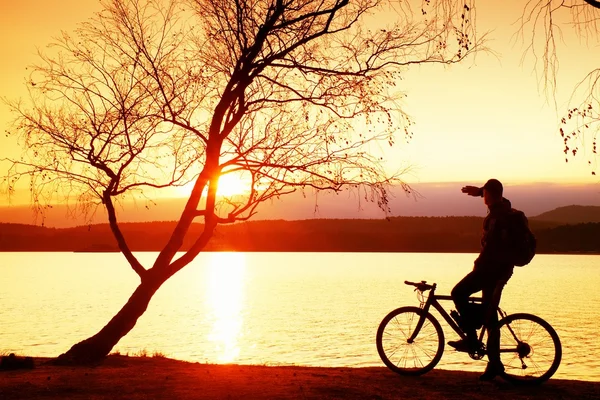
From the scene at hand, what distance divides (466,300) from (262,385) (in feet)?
9.93

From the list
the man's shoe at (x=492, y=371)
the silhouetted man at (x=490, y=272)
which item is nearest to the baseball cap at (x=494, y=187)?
the silhouetted man at (x=490, y=272)

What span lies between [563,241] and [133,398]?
20044 cm

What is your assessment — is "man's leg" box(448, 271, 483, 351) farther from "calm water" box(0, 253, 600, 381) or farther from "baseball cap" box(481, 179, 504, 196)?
"calm water" box(0, 253, 600, 381)

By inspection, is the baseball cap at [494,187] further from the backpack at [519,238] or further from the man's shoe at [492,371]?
the man's shoe at [492,371]

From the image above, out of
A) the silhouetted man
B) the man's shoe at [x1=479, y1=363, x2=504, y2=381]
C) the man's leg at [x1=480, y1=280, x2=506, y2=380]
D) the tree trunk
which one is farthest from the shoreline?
the tree trunk

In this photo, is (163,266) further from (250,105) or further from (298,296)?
(298,296)

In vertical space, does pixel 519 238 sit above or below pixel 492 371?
above

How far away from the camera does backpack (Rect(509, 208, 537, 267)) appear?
9625 mm

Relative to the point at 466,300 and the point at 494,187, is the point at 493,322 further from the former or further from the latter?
the point at 494,187

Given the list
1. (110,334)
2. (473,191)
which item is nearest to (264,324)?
(110,334)

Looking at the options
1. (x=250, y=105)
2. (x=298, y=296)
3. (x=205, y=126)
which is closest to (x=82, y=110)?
(x=205, y=126)

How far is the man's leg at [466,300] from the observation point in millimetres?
9648

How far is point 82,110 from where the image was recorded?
14.6 metres

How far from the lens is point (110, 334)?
13633 millimetres
